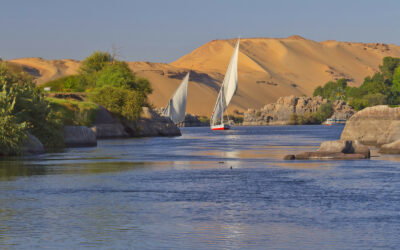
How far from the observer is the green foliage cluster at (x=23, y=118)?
3644 centimetres

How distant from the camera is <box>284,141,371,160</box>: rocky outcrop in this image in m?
35.7

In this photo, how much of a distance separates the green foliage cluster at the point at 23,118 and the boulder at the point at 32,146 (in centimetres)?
61

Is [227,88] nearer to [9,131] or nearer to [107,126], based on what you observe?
[107,126]

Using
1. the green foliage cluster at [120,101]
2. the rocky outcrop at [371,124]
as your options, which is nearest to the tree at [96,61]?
the green foliage cluster at [120,101]

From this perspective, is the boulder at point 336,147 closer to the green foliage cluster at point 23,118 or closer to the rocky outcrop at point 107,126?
the green foliage cluster at point 23,118

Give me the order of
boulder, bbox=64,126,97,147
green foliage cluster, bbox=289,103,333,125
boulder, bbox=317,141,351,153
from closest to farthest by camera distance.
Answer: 1. boulder, bbox=317,141,351,153
2. boulder, bbox=64,126,97,147
3. green foliage cluster, bbox=289,103,333,125

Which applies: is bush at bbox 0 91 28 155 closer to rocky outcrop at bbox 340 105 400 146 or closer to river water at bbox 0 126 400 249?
river water at bbox 0 126 400 249

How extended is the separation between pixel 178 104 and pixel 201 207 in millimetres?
Answer: 109694

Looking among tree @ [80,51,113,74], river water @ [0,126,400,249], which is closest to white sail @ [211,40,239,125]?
tree @ [80,51,113,74]

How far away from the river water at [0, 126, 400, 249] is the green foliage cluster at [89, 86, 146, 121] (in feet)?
147

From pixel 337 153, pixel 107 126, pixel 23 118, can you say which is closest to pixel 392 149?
pixel 337 153

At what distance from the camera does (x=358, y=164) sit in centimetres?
3247

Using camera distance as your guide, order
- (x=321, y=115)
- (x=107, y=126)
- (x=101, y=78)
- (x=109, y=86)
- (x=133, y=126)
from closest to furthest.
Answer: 1. (x=107, y=126)
2. (x=133, y=126)
3. (x=109, y=86)
4. (x=101, y=78)
5. (x=321, y=115)

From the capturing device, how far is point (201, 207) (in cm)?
1852
